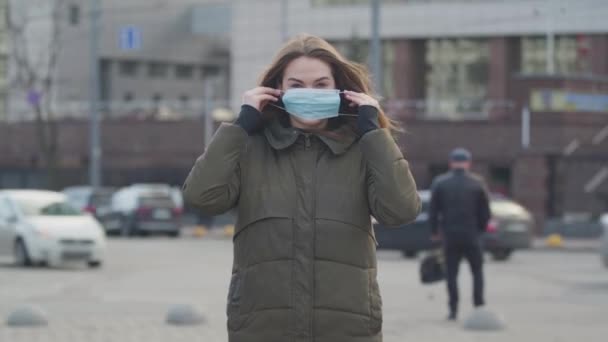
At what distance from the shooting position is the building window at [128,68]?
7331 centimetres

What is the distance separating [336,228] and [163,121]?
50472 millimetres

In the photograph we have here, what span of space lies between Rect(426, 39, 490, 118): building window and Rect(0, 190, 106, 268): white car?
101 feet

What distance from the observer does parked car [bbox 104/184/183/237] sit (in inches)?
1636

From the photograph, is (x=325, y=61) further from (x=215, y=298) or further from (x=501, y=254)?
(x=501, y=254)

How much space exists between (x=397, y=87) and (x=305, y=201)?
51.8 meters

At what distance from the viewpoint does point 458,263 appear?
14.8 meters

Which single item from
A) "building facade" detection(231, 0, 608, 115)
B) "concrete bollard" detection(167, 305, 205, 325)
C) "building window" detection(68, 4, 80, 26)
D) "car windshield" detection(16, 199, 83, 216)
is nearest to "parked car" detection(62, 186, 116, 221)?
"building facade" detection(231, 0, 608, 115)

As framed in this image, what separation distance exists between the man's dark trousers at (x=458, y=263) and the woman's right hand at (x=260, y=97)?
9.51 meters

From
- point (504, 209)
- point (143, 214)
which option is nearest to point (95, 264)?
point (504, 209)

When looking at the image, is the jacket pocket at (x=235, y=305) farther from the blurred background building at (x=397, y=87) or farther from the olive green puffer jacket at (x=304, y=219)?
the blurred background building at (x=397, y=87)

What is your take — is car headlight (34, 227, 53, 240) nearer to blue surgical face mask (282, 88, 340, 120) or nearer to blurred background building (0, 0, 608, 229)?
blurred background building (0, 0, 608, 229)

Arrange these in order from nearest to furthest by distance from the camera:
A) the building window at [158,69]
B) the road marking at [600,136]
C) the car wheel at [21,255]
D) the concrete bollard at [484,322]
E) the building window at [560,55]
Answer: the concrete bollard at [484,322], the car wheel at [21,255], the road marking at [600,136], the building window at [560,55], the building window at [158,69]

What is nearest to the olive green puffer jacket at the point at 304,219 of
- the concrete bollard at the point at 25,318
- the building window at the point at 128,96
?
the concrete bollard at the point at 25,318

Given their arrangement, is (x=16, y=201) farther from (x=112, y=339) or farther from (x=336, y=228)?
(x=336, y=228)
